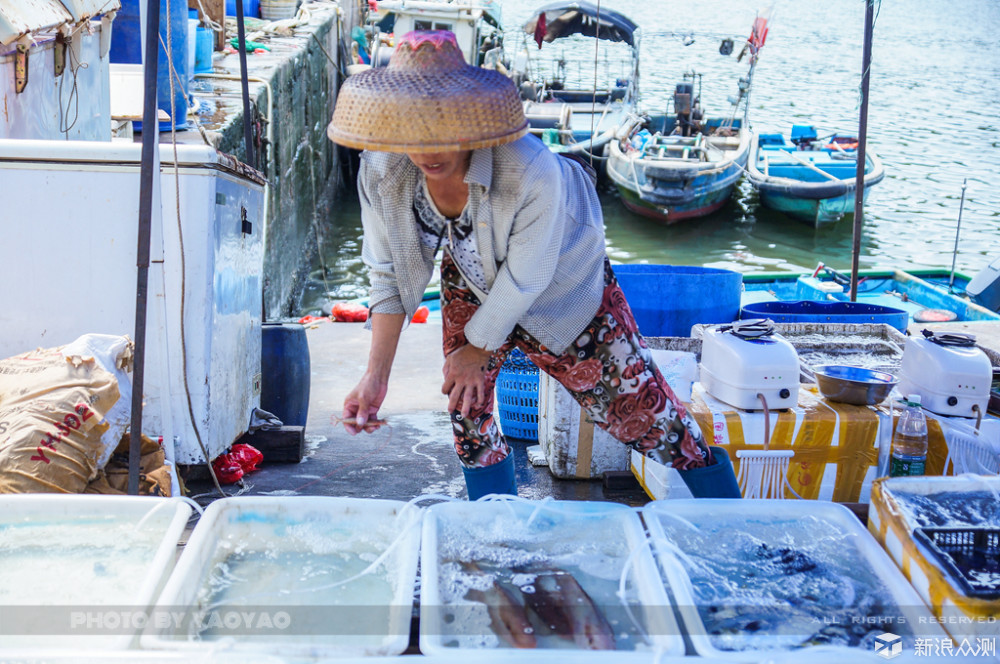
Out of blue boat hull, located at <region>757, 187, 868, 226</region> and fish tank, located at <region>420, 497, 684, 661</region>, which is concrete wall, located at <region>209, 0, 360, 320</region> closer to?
fish tank, located at <region>420, 497, 684, 661</region>

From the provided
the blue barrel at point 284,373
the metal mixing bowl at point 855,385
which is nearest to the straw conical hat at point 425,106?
the metal mixing bowl at point 855,385

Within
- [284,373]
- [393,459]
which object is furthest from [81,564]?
[284,373]

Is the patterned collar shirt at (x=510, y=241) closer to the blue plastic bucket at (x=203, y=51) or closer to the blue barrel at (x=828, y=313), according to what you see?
the blue barrel at (x=828, y=313)

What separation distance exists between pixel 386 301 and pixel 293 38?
12117 mm

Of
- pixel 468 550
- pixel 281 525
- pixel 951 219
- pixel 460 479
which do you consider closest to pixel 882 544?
pixel 468 550

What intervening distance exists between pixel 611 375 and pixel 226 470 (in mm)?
1953

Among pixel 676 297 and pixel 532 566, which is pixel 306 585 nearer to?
pixel 532 566

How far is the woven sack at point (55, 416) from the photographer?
2.67 meters

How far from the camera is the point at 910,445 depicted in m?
3.06

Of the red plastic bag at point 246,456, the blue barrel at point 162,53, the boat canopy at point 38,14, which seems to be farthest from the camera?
the blue barrel at point 162,53

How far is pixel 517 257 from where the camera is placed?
206 centimetres

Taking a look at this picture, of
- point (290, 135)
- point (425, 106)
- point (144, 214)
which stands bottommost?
point (144, 214)

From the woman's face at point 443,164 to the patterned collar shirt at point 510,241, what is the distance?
0.04m

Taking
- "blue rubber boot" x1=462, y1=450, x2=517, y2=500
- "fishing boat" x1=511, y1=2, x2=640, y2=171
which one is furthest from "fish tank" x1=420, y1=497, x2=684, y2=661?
"fishing boat" x1=511, y1=2, x2=640, y2=171
